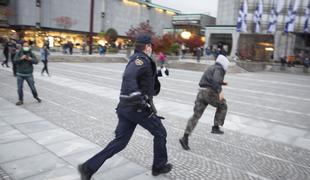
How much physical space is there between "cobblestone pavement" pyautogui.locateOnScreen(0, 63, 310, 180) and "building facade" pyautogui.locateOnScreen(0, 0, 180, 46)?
40.2 m

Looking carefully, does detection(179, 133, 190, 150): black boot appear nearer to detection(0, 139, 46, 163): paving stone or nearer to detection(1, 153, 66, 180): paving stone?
detection(1, 153, 66, 180): paving stone

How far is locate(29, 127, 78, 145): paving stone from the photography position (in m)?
5.61

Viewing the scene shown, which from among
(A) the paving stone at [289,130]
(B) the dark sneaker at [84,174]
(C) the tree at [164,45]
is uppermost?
(C) the tree at [164,45]

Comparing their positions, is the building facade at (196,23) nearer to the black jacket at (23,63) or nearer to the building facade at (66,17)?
the building facade at (66,17)

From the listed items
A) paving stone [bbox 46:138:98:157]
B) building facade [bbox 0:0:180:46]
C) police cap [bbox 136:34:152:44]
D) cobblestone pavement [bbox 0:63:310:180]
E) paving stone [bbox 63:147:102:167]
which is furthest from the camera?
building facade [bbox 0:0:180:46]

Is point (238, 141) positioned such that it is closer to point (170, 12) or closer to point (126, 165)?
point (126, 165)

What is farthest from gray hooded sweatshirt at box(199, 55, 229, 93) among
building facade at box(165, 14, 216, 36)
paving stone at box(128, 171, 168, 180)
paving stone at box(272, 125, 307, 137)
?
building facade at box(165, 14, 216, 36)

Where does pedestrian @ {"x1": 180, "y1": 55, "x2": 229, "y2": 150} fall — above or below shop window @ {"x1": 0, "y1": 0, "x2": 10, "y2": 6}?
below

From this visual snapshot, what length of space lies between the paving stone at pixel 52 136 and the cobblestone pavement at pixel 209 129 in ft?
0.81

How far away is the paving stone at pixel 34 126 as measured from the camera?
244 inches

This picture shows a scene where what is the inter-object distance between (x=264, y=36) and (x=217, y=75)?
47.7m

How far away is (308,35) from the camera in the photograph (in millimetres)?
48031

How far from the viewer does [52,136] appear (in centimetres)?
589

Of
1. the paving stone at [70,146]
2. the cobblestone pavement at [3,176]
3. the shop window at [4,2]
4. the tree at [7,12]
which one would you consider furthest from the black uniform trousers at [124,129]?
the shop window at [4,2]
